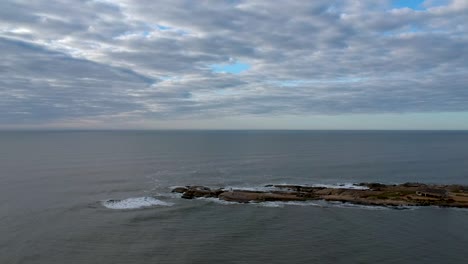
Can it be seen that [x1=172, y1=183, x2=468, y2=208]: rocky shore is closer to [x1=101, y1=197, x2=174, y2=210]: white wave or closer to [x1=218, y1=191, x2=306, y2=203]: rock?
[x1=218, y1=191, x2=306, y2=203]: rock

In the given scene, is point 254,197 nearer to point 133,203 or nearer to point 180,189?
point 180,189

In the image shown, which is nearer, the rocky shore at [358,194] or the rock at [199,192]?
the rocky shore at [358,194]

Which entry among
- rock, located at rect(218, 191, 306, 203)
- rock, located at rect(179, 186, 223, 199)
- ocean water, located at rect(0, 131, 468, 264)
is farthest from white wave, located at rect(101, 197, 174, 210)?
rock, located at rect(218, 191, 306, 203)

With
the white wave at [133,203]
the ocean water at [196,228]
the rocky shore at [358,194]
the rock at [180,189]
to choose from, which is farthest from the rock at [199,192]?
the white wave at [133,203]

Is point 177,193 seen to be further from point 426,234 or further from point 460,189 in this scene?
point 460,189

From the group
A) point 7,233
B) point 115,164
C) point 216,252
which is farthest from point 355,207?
point 115,164

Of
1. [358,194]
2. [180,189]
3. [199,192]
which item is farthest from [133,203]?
[358,194]

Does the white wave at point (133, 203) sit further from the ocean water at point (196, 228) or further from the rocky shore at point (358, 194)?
the rocky shore at point (358, 194)
